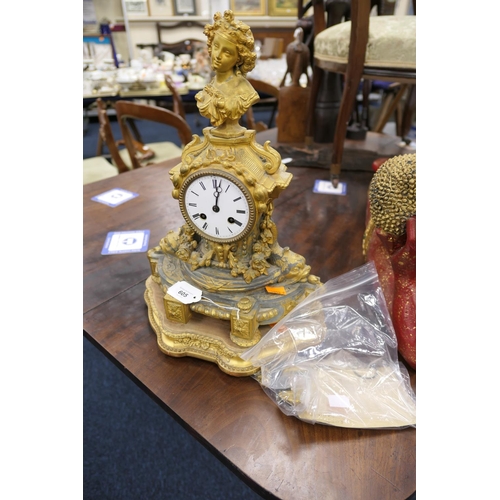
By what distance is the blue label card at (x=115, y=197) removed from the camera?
1333mm

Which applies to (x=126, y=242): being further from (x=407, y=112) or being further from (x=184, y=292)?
(x=407, y=112)

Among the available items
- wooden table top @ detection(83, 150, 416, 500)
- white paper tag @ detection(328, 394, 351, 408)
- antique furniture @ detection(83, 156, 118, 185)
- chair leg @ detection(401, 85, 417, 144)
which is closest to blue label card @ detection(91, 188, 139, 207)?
wooden table top @ detection(83, 150, 416, 500)

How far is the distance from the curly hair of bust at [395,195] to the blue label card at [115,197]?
91 centimetres

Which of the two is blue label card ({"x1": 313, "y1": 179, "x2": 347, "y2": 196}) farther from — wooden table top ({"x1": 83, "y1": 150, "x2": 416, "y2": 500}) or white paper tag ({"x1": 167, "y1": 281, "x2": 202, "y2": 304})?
white paper tag ({"x1": 167, "y1": 281, "x2": 202, "y2": 304})

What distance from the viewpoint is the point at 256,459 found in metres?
0.58

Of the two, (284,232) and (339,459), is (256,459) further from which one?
(284,232)

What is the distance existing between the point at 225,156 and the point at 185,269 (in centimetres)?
25

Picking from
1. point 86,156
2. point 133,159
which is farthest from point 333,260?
point 86,156

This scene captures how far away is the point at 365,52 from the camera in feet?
4.13

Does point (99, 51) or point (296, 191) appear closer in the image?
point (296, 191)

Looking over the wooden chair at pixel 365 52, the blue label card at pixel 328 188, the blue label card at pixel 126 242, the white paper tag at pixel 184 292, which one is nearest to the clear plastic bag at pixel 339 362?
the white paper tag at pixel 184 292

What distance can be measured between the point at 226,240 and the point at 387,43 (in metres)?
0.97

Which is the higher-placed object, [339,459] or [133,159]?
[133,159]

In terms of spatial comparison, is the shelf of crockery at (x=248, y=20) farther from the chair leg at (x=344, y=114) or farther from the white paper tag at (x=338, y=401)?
the white paper tag at (x=338, y=401)
